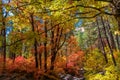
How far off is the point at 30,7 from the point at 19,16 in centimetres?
367

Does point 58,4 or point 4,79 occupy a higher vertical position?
point 58,4

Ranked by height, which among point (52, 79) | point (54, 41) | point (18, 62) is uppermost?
point (54, 41)

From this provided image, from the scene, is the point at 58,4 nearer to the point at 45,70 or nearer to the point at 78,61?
the point at 45,70

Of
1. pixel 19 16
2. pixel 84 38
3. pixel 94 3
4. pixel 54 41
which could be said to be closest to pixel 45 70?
pixel 54 41

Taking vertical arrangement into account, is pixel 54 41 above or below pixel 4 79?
above

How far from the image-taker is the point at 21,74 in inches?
932

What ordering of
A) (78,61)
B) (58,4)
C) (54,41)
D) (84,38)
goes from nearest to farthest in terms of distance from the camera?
(58,4) → (54,41) → (78,61) → (84,38)

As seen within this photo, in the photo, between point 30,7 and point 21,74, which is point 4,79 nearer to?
point 21,74

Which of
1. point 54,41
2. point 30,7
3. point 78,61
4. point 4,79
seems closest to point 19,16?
point 30,7

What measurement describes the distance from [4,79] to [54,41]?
6276 millimetres

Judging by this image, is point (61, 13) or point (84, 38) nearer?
point (61, 13)

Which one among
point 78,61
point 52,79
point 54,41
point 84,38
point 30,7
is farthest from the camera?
point 84,38

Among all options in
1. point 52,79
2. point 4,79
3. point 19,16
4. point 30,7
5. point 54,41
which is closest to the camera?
point 30,7

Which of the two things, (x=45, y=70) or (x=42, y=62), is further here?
(x=42, y=62)
